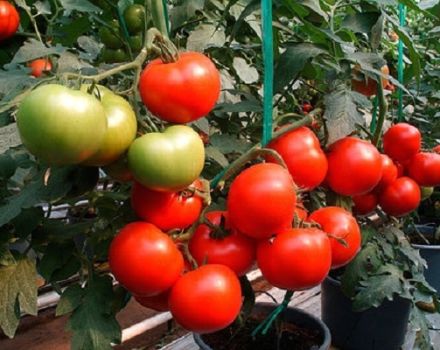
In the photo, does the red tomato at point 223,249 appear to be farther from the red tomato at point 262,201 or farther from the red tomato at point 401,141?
the red tomato at point 401,141

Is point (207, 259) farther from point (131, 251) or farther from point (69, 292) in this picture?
point (69, 292)

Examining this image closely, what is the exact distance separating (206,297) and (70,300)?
0.25 m

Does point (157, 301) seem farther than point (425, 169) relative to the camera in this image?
No

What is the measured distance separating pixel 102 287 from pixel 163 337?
3.27 feet

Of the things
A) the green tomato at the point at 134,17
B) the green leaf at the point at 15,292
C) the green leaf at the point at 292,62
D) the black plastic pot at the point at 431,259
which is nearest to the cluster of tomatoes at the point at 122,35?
the green tomato at the point at 134,17

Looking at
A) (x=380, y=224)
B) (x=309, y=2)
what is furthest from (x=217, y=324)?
(x=380, y=224)

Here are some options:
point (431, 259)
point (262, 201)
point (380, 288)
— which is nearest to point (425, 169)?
point (380, 288)

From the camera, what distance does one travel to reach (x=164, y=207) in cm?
48

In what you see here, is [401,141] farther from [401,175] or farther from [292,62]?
[292,62]

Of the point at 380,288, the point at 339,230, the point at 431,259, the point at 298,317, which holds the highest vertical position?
the point at 339,230

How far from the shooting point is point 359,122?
602 mm

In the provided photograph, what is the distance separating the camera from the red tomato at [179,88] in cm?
44

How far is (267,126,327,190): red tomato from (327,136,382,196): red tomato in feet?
0.09

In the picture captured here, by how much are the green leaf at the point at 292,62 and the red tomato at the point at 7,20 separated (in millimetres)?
736
